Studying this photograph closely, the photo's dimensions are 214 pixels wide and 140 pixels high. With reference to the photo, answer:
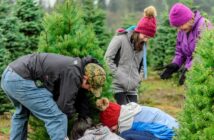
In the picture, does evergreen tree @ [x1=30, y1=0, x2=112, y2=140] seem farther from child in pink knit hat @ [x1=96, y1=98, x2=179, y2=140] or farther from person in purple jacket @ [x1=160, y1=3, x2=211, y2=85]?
person in purple jacket @ [x1=160, y1=3, x2=211, y2=85]

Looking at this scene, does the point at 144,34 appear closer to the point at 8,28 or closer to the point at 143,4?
the point at 8,28

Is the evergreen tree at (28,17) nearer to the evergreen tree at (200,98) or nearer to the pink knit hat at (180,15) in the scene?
the pink knit hat at (180,15)

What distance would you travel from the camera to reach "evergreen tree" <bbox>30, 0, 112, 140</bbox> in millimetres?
5797

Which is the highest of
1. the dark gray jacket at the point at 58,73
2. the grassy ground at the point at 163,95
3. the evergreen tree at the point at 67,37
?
the evergreen tree at the point at 67,37

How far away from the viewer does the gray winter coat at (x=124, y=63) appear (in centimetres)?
667

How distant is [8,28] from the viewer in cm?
Result: 1220

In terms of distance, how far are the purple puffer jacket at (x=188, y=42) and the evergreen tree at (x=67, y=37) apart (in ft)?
4.26

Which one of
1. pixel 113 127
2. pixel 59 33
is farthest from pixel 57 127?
pixel 59 33

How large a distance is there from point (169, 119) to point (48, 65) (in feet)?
4.94

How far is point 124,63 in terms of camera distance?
6.80 meters

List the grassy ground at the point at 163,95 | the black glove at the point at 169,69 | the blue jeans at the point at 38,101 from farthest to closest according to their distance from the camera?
the grassy ground at the point at 163,95
the black glove at the point at 169,69
the blue jeans at the point at 38,101

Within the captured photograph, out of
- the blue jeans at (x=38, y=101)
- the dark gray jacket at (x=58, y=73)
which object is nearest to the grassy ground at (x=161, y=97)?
the blue jeans at (x=38, y=101)

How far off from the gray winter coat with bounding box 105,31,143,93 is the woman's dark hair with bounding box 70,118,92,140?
3.93 ft

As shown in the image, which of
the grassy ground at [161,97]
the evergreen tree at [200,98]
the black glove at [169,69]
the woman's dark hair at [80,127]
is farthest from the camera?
the grassy ground at [161,97]
